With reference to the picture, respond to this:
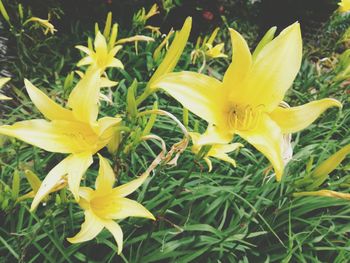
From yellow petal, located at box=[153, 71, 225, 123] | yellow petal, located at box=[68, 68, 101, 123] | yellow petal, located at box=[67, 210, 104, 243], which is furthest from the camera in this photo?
yellow petal, located at box=[67, 210, 104, 243]

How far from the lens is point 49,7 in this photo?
3.42 m

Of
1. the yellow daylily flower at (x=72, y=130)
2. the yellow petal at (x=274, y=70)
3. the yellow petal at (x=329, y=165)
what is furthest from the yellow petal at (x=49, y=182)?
the yellow petal at (x=329, y=165)

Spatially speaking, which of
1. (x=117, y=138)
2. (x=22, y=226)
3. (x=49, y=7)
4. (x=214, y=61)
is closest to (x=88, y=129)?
(x=117, y=138)

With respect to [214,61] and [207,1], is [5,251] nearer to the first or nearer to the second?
[214,61]

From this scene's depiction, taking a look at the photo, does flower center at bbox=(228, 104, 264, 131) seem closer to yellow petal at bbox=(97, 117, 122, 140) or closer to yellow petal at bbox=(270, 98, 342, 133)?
yellow petal at bbox=(270, 98, 342, 133)

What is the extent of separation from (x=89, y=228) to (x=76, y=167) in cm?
24

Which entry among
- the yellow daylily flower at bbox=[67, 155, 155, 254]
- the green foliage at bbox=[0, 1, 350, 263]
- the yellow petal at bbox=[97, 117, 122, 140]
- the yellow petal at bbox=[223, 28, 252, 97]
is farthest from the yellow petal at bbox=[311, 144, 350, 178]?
the yellow petal at bbox=[97, 117, 122, 140]

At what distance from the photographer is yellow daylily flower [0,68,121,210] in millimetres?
1059

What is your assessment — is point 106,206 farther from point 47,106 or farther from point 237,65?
point 237,65

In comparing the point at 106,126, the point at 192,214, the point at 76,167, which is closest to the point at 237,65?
the point at 106,126

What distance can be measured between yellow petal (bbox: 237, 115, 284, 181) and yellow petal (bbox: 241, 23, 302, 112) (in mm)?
43

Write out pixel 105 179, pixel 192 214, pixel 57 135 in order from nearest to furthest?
pixel 57 135, pixel 105 179, pixel 192 214

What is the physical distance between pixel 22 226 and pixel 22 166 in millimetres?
288

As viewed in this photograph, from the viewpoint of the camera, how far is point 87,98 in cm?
→ 108
